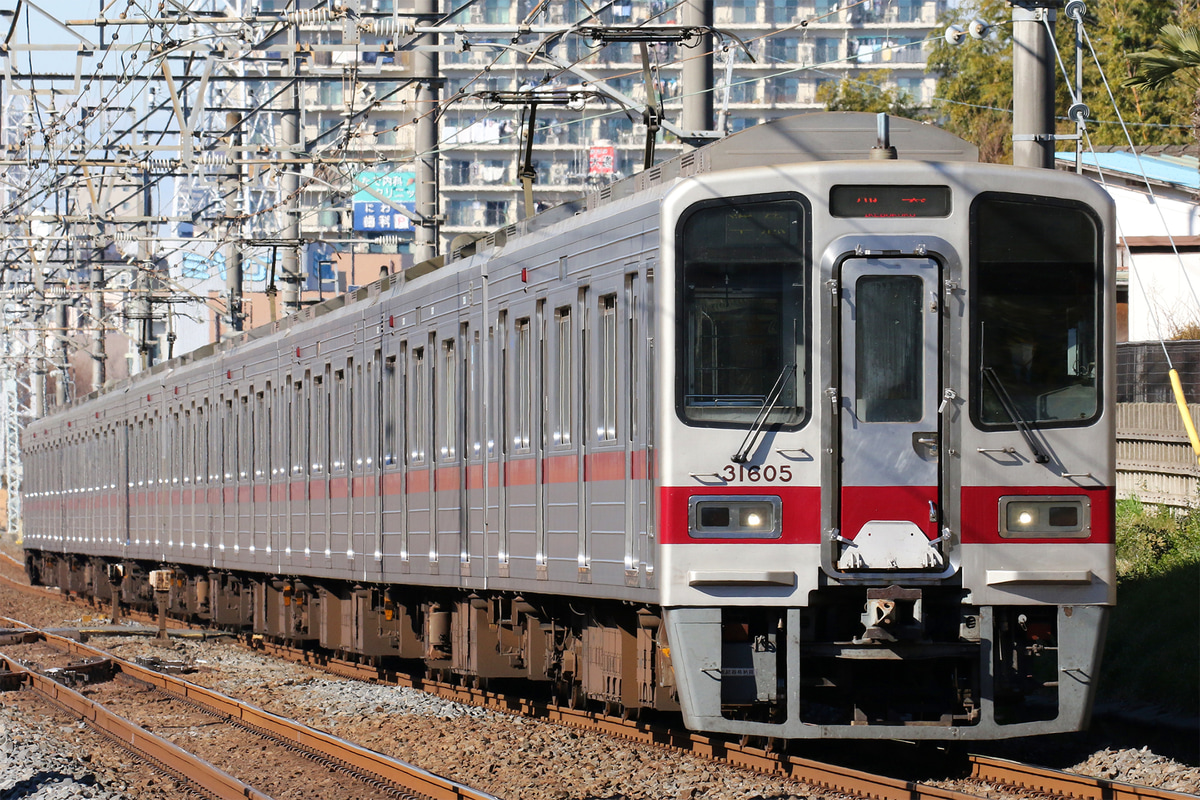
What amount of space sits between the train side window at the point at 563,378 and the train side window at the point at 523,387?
19.0 inches

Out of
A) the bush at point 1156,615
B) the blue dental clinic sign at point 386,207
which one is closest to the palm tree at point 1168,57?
the bush at point 1156,615

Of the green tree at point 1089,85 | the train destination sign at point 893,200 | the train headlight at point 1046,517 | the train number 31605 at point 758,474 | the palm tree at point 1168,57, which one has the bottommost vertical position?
the train headlight at point 1046,517

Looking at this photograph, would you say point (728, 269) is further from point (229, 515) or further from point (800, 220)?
point (229, 515)

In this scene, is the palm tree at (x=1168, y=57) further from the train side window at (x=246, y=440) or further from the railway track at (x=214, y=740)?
the railway track at (x=214, y=740)

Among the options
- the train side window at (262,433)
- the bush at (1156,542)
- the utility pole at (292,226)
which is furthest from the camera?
the utility pole at (292,226)

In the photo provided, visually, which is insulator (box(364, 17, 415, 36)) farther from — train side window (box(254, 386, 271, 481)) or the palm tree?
the palm tree

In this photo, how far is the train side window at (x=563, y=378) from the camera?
1014 cm

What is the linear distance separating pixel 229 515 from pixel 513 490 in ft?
33.4

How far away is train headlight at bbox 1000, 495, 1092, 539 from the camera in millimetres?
8453

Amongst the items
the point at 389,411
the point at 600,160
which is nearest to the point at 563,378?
the point at 389,411

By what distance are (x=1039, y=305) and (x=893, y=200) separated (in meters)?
0.87

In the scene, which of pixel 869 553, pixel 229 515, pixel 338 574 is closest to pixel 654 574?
pixel 869 553

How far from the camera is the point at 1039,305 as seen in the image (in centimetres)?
855

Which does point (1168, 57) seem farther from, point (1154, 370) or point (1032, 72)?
point (1032, 72)
